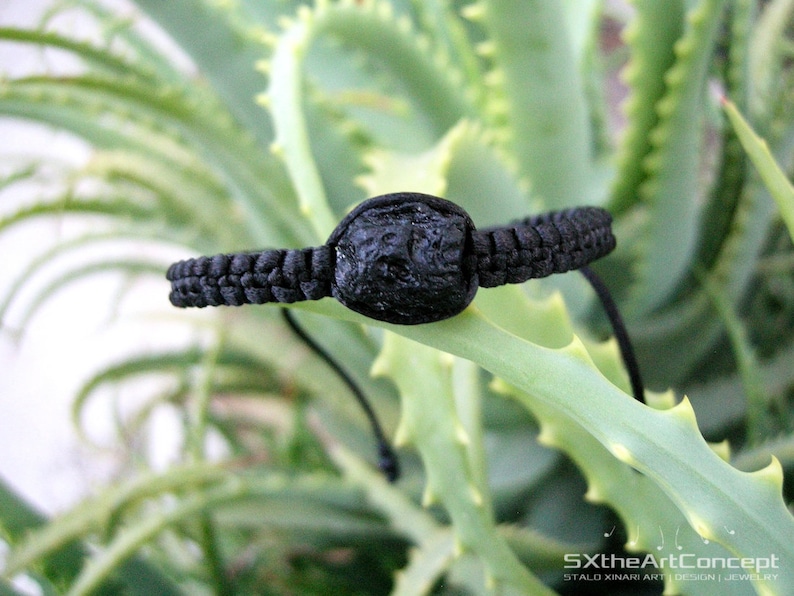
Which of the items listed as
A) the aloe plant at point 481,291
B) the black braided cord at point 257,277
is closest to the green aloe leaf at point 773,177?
the aloe plant at point 481,291

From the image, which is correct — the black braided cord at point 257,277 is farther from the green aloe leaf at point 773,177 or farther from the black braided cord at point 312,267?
the green aloe leaf at point 773,177

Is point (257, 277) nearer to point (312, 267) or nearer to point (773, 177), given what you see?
point (312, 267)

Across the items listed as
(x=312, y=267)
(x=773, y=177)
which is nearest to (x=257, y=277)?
(x=312, y=267)

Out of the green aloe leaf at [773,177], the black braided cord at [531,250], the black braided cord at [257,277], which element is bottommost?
the black braided cord at [257,277]

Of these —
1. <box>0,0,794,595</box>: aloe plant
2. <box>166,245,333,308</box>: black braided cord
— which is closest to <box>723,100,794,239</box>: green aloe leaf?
<box>0,0,794,595</box>: aloe plant

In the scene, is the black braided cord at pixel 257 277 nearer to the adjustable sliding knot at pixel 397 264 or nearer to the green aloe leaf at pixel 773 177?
the adjustable sliding knot at pixel 397 264

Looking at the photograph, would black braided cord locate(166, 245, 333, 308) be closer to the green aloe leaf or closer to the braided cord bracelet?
the braided cord bracelet

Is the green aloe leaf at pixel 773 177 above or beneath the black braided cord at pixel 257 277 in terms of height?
above
